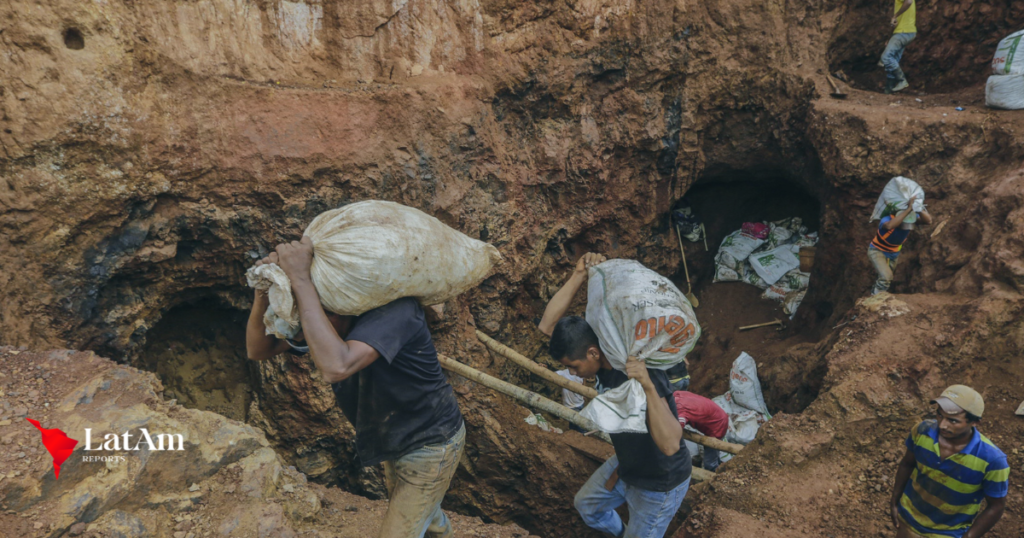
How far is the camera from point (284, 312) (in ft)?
7.14

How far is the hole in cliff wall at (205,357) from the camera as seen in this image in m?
4.37

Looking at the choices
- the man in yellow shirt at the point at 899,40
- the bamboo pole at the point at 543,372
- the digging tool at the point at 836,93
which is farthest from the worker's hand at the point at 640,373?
the man in yellow shirt at the point at 899,40

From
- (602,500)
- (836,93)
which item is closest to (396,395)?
(602,500)

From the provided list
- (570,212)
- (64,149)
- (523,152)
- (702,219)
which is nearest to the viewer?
(64,149)

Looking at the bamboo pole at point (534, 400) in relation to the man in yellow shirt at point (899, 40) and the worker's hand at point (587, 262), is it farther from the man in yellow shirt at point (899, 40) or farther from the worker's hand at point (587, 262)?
the man in yellow shirt at point (899, 40)

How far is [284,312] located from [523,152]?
136 inches

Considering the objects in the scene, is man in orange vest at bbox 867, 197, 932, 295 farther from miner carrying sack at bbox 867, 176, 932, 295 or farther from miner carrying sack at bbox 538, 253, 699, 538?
miner carrying sack at bbox 538, 253, 699, 538

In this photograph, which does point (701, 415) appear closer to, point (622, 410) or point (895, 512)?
point (895, 512)

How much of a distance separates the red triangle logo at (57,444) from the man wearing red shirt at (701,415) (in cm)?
336

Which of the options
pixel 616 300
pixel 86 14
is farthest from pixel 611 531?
pixel 86 14

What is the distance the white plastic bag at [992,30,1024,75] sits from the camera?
5.18 metres

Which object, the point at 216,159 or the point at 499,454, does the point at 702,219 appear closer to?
the point at 499,454

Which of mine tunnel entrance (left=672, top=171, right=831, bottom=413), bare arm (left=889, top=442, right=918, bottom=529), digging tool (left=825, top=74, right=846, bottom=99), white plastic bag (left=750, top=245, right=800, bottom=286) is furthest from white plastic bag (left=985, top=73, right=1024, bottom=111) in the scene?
bare arm (left=889, top=442, right=918, bottom=529)

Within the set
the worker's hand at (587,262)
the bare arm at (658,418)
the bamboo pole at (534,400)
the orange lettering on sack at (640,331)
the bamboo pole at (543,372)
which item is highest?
the worker's hand at (587,262)
